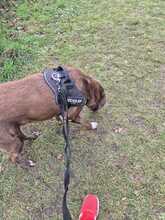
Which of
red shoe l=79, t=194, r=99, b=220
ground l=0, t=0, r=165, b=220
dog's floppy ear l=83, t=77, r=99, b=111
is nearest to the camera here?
red shoe l=79, t=194, r=99, b=220

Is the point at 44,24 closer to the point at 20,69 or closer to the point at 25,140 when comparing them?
the point at 20,69

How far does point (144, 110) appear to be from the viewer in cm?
474

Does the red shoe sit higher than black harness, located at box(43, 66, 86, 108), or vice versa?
black harness, located at box(43, 66, 86, 108)

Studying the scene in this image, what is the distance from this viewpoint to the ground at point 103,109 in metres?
3.95

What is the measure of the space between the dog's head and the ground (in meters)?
0.25

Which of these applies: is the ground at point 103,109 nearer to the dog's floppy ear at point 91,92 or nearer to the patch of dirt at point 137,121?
the patch of dirt at point 137,121

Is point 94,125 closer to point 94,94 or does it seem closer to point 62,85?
point 94,94

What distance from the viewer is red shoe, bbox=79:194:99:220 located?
12.0ft

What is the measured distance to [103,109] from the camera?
4812 millimetres

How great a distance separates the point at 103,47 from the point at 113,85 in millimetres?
938

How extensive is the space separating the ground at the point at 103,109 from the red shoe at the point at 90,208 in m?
0.11

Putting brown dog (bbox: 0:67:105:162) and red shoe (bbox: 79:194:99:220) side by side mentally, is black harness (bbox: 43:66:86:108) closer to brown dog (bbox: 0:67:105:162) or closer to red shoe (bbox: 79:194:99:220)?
brown dog (bbox: 0:67:105:162)

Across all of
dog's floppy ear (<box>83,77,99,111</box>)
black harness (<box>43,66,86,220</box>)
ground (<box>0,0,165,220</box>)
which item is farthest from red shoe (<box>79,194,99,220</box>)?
dog's floppy ear (<box>83,77,99,111</box>)

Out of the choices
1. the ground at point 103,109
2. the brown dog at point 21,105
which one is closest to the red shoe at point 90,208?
the ground at point 103,109
